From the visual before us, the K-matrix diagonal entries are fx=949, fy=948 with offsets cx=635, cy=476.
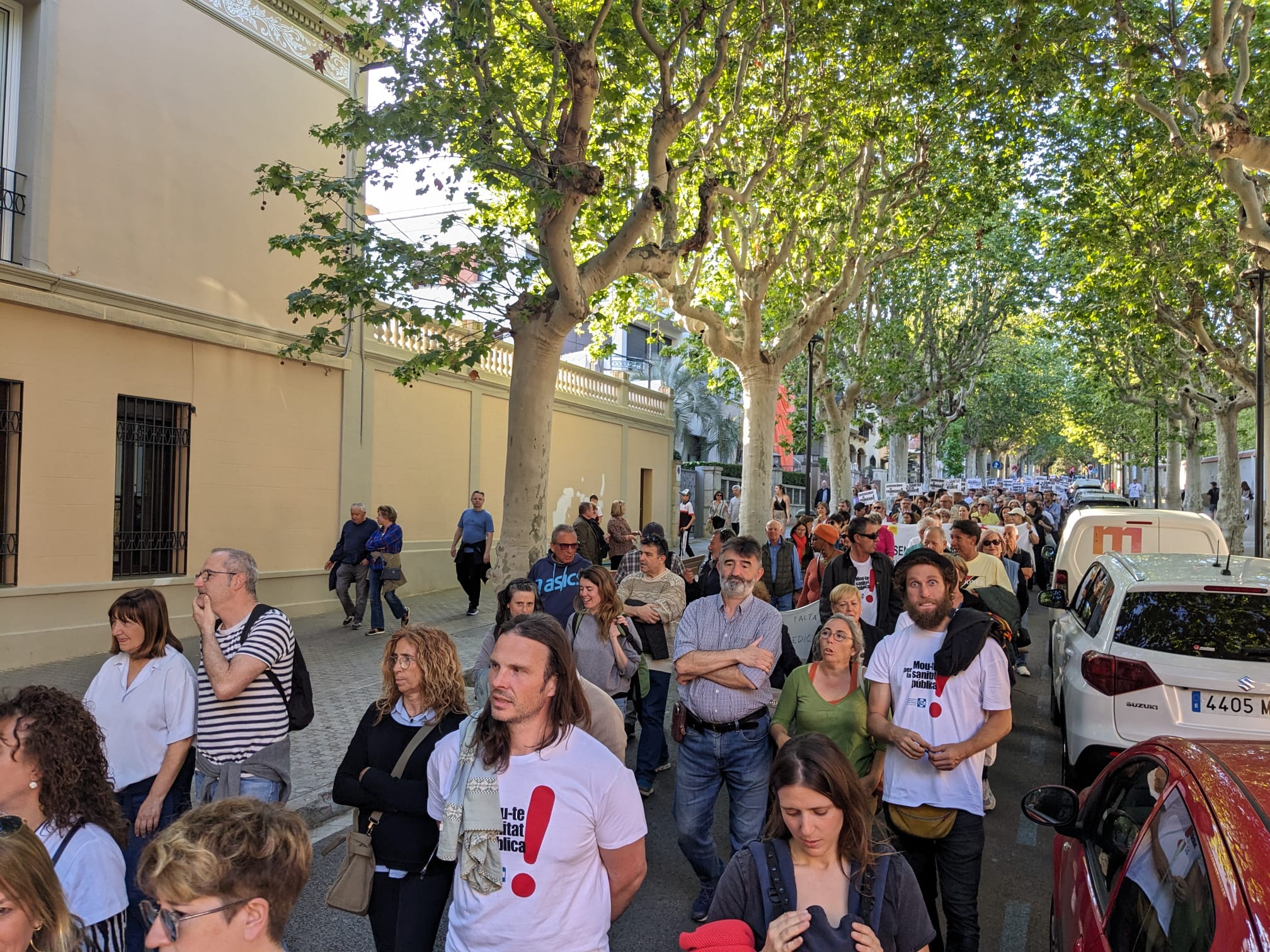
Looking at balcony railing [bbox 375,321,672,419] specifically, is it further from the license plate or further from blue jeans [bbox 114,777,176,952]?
the license plate

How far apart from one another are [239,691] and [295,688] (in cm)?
38

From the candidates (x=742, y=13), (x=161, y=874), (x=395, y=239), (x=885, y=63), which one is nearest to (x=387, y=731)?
(x=161, y=874)

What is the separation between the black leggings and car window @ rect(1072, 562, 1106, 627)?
527 cm

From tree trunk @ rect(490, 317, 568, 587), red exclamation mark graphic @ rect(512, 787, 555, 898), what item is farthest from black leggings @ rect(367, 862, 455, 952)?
tree trunk @ rect(490, 317, 568, 587)

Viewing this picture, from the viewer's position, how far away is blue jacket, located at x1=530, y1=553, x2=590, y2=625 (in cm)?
686

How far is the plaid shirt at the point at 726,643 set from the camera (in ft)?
15.2

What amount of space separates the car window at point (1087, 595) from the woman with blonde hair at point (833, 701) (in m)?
3.11

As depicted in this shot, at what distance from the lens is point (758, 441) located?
718 inches

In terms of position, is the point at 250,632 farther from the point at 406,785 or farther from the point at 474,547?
the point at 474,547

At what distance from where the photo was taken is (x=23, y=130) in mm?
10406

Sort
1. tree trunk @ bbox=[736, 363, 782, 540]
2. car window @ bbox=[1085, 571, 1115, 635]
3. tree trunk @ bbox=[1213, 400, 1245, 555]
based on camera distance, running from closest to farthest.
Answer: car window @ bbox=[1085, 571, 1115, 635] → tree trunk @ bbox=[736, 363, 782, 540] → tree trunk @ bbox=[1213, 400, 1245, 555]

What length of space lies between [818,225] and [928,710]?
1358cm

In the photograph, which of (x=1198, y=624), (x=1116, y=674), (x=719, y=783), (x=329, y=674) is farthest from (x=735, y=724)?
(x=329, y=674)

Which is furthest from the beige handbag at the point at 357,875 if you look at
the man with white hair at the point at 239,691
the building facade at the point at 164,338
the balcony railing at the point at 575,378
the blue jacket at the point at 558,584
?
the building facade at the point at 164,338
